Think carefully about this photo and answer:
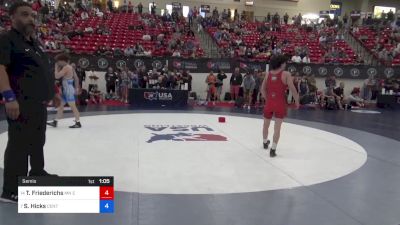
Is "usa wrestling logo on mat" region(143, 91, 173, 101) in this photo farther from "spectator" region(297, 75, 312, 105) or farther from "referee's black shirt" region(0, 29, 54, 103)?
"referee's black shirt" region(0, 29, 54, 103)

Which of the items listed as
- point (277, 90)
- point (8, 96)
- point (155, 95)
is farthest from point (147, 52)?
point (8, 96)

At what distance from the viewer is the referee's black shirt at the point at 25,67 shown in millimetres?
3148

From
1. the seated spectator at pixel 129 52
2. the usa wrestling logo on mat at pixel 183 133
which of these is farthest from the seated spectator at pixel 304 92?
the usa wrestling logo on mat at pixel 183 133

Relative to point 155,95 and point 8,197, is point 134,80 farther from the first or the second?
point 8,197

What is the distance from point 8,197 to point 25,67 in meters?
1.18

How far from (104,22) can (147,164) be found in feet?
56.1

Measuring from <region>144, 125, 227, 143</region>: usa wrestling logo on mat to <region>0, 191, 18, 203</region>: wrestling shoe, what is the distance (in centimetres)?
313

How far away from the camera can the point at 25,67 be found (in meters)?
3.26

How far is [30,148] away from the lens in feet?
11.4

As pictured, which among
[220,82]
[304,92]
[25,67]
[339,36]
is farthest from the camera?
[339,36]

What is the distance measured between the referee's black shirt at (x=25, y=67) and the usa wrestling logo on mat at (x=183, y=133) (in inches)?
124

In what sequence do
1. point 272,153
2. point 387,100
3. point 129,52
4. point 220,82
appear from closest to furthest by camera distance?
1. point 272,153
2. point 220,82
3. point 387,100
4. point 129,52

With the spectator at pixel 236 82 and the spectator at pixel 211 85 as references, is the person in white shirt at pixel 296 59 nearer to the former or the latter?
the spectator at pixel 236 82

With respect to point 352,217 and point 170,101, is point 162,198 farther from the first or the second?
point 170,101
